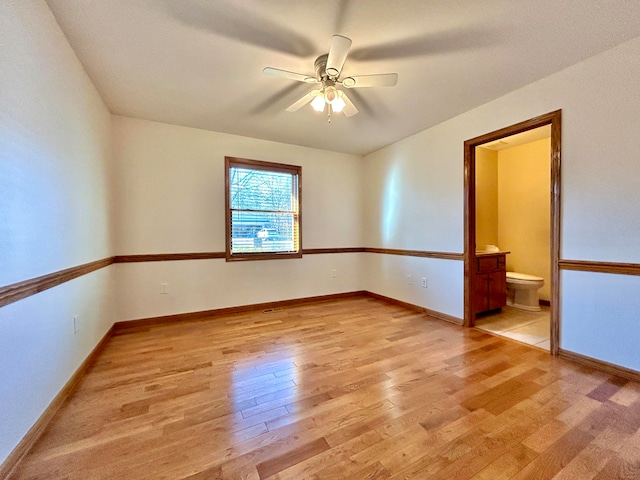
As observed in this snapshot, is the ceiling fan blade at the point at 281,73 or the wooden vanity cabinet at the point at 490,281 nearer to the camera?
Answer: the ceiling fan blade at the point at 281,73

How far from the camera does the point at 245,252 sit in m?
3.74

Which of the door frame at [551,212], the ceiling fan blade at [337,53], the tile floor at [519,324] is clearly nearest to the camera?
the ceiling fan blade at [337,53]

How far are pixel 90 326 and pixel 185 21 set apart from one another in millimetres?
2494

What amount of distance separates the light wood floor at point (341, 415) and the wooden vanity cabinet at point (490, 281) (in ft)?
2.44

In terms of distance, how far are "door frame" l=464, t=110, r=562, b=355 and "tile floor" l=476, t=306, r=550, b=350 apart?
0.25m

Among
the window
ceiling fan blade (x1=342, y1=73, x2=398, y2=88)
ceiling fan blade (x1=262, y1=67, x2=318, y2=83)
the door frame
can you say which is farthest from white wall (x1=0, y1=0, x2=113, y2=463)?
the door frame

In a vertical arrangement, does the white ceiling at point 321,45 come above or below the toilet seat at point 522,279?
above

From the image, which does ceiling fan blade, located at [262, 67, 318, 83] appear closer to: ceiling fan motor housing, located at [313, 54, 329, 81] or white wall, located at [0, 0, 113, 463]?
ceiling fan motor housing, located at [313, 54, 329, 81]

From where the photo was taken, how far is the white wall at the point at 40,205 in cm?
122

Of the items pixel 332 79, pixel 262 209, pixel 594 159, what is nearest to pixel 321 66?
pixel 332 79

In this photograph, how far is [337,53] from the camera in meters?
1.68

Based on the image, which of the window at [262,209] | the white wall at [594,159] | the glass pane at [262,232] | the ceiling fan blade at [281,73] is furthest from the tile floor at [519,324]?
the ceiling fan blade at [281,73]

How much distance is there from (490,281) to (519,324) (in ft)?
1.85

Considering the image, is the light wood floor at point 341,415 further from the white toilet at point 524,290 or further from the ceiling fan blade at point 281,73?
the ceiling fan blade at point 281,73
